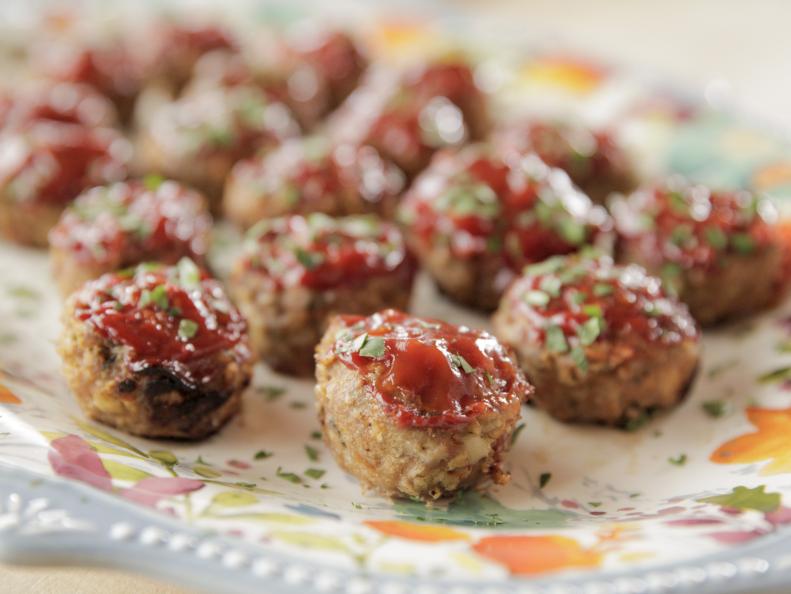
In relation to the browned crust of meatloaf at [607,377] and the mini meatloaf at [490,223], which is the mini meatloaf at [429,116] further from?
the browned crust of meatloaf at [607,377]

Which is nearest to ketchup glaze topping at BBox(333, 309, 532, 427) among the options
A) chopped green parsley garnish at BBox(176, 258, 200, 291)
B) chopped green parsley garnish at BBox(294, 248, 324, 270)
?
chopped green parsley garnish at BBox(294, 248, 324, 270)

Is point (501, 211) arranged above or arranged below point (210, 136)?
below

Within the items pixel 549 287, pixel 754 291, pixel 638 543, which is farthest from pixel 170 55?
pixel 638 543

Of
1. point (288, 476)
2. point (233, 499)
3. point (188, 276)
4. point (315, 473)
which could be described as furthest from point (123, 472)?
point (188, 276)

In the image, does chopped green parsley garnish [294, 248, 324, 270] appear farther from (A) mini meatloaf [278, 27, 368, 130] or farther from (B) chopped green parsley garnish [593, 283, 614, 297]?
(A) mini meatloaf [278, 27, 368, 130]

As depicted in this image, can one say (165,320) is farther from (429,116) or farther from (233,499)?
(429,116)

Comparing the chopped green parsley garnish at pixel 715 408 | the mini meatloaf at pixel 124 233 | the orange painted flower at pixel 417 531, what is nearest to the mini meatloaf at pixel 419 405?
the orange painted flower at pixel 417 531
